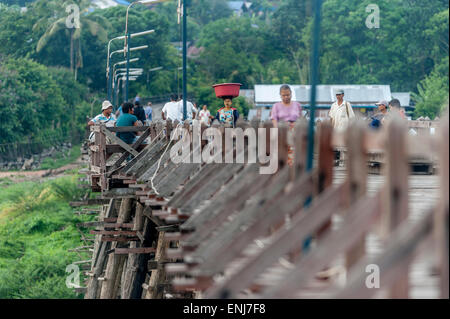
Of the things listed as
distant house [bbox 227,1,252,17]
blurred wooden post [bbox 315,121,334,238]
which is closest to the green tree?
blurred wooden post [bbox 315,121,334,238]

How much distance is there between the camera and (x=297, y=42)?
82.6 metres

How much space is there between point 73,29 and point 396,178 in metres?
66.2

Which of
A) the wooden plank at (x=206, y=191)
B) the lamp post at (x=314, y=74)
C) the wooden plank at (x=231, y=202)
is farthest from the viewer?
the wooden plank at (x=206, y=191)

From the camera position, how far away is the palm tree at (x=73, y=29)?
66.4 meters

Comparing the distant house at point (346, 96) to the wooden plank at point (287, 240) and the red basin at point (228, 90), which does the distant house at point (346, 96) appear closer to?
the red basin at point (228, 90)

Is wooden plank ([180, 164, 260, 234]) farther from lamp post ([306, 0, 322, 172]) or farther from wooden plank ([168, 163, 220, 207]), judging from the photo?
wooden plank ([168, 163, 220, 207])

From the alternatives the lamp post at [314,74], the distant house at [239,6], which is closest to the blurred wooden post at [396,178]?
the lamp post at [314,74]

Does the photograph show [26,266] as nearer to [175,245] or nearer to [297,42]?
[175,245]

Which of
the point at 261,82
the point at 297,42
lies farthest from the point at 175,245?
→ the point at 297,42

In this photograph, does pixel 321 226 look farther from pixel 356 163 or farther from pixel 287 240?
pixel 356 163

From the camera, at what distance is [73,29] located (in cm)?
6862

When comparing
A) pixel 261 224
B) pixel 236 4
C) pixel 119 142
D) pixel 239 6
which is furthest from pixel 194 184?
pixel 236 4

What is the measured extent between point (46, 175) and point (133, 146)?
44.1 meters

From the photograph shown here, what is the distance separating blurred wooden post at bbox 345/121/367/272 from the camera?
4.72m
